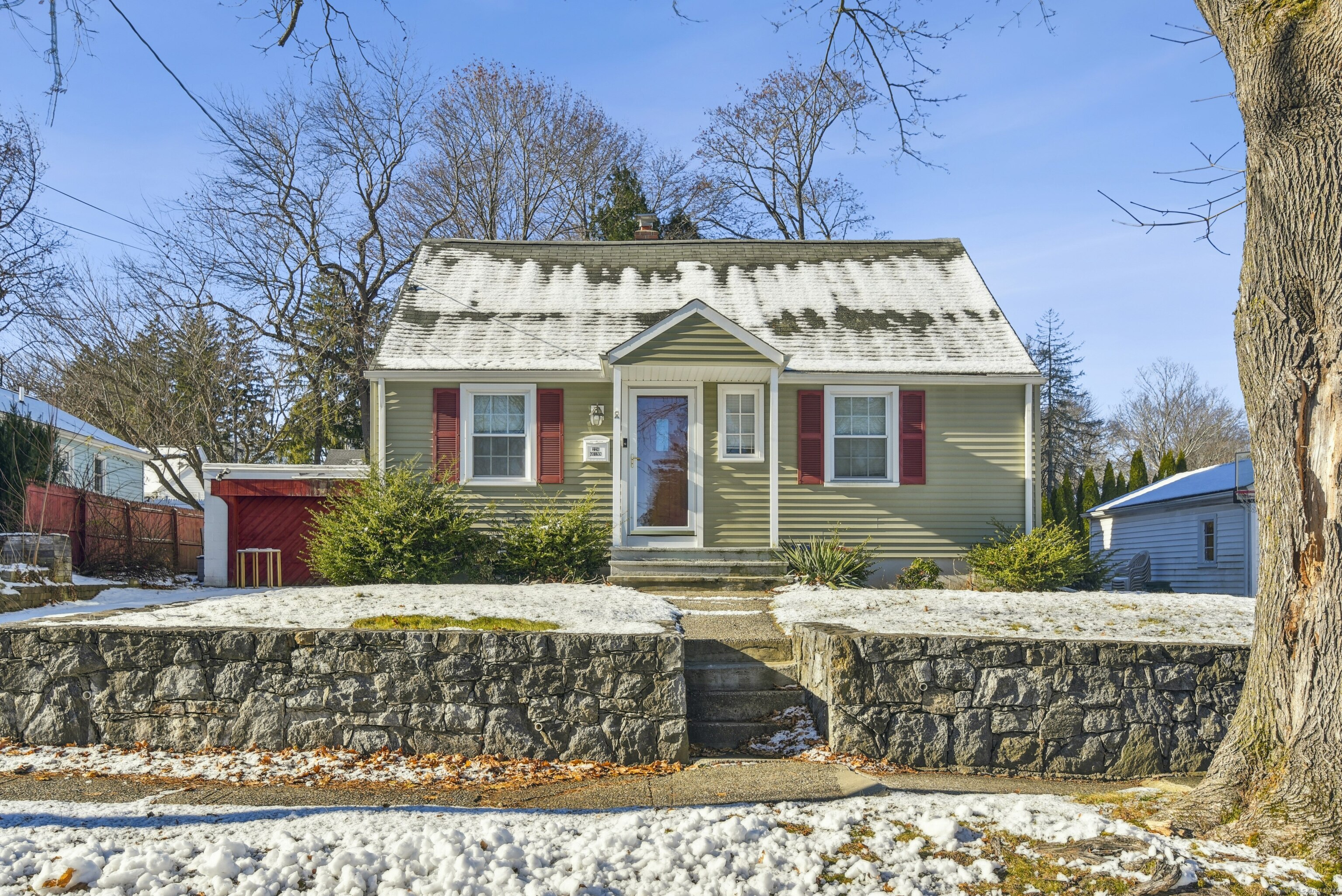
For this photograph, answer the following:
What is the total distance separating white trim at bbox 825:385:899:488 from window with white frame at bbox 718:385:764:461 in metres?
0.85

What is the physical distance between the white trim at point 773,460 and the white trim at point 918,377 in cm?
36

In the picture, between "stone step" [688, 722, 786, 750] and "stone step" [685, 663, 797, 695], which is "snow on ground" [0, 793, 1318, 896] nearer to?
"stone step" [688, 722, 786, 750]

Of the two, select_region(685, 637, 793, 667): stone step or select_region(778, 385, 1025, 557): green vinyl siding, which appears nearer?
select_region(685, 637, 793, 667): stone step

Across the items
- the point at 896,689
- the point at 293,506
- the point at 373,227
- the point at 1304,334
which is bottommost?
the point at 896,689

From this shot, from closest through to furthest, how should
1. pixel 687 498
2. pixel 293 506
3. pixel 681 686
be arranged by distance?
pixel 681 686 → pixel 687 498 → pixel 293 506

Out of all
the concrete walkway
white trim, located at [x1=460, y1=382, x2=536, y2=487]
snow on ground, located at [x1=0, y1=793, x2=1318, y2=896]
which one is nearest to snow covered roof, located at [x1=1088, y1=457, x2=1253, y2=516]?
white trim, located at [x1=460, y1=382, x2=536, y2=487]

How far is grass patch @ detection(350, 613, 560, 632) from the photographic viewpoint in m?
6.13

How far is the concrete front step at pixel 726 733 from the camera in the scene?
20.0 feet

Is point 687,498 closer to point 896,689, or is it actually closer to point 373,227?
point 896,689

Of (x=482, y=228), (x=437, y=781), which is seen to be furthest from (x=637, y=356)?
(x=482, y=228)

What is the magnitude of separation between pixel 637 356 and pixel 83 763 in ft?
23.0

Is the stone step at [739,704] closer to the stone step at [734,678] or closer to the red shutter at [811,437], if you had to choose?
the stone step at [734,678]

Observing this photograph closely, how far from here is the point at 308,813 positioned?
4.32 m

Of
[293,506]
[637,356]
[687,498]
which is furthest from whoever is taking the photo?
[293,506]
